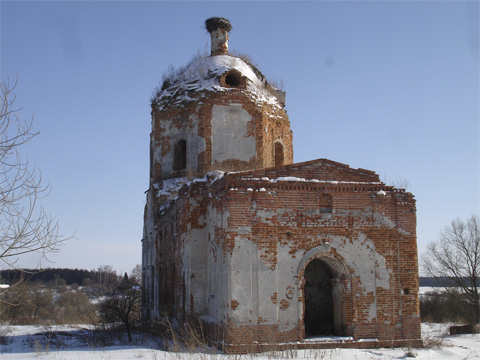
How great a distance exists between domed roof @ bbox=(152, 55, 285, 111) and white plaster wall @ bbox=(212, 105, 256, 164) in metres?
0.70

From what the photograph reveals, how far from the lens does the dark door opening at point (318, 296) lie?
1280 centimetres

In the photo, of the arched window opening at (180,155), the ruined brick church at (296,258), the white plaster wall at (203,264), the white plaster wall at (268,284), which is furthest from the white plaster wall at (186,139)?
the white plaster wall at (268,284)

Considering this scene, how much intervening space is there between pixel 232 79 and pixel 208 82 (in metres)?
0.85

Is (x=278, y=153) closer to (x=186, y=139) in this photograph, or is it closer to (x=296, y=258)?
(x=186, y=139)

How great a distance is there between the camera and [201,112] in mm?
15477

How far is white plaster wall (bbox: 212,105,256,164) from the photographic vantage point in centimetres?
1521

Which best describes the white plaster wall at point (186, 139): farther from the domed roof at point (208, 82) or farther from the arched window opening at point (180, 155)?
the domed roof at point (208, 82)

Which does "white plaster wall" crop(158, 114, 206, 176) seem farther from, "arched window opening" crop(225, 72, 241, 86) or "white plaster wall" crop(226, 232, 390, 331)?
"white plaster wall" crop(226, 232, 390, 331)

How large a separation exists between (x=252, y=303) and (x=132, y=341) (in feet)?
14.5

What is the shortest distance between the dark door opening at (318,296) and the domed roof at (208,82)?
580cm

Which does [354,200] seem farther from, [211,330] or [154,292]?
[154,292]

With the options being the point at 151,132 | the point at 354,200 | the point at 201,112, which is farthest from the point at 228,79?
the point at 354,200

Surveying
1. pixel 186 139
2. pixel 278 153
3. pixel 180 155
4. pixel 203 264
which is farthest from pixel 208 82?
pixel 203 264

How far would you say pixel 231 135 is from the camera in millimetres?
15344
